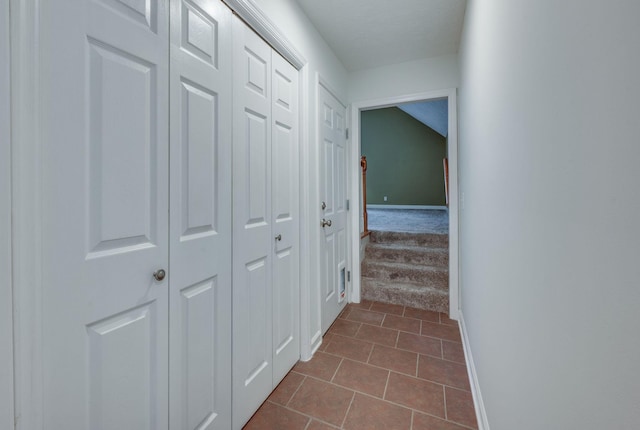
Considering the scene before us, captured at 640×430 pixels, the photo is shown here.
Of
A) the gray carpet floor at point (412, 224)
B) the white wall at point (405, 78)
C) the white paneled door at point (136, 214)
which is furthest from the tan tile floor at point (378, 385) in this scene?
the white wall at point (405, 78)

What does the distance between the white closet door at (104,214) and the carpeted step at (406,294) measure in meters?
2.34

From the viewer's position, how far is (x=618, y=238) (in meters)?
0.40

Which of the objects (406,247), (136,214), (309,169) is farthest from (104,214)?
(406,247)

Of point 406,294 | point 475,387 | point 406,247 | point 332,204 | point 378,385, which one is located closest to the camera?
point 475,387

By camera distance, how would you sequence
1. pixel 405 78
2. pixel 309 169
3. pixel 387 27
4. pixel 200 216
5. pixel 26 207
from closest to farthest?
pixel 26 207, pixel 200 216, pixel 309 169, pixel 387 27, pixel 405 78

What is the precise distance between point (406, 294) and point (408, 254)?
54cm

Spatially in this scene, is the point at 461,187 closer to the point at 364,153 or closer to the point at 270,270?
the point at 270,270

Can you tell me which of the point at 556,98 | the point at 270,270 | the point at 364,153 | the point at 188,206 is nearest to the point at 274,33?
the point at 188,206

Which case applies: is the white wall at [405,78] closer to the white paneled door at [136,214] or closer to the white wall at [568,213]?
the white wall at [568,213]

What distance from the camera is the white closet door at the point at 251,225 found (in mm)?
1351

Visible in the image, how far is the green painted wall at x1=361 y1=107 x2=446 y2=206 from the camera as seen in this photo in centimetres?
777

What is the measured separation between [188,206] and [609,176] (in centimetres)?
115

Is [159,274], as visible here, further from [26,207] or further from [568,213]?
[568,213]

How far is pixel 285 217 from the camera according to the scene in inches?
69.9
